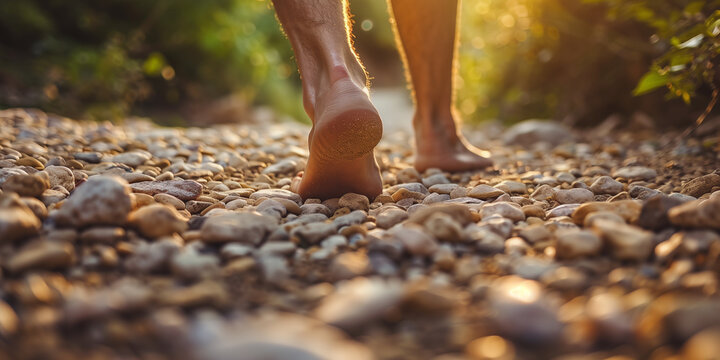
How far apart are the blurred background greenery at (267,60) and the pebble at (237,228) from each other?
4.02 feet

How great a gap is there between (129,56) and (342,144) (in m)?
4.21

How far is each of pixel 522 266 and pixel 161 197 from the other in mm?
945

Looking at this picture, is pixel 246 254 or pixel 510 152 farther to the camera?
pixel 510 152

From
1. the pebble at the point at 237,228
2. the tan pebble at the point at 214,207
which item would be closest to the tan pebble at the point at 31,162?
the tan pebble at the point at 214,207

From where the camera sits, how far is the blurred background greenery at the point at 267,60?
272 centimetres

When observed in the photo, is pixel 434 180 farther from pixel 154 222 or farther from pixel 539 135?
pixel 539 135

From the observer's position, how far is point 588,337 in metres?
0.73

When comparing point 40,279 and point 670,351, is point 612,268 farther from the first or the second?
point 40,279

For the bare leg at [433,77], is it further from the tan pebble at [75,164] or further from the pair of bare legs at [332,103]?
the tan pebble at [75,164]

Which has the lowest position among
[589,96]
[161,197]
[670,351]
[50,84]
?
[670,351]

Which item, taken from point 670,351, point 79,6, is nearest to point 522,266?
point 670,351

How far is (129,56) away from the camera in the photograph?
4.86 metres

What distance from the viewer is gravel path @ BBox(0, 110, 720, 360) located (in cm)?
71

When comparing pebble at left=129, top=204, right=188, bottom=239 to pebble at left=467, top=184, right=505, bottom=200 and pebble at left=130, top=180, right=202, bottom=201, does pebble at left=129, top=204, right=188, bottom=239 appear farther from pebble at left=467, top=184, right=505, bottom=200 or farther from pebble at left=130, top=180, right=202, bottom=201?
pebble at left=467, top=184, right=505, bottom=200
